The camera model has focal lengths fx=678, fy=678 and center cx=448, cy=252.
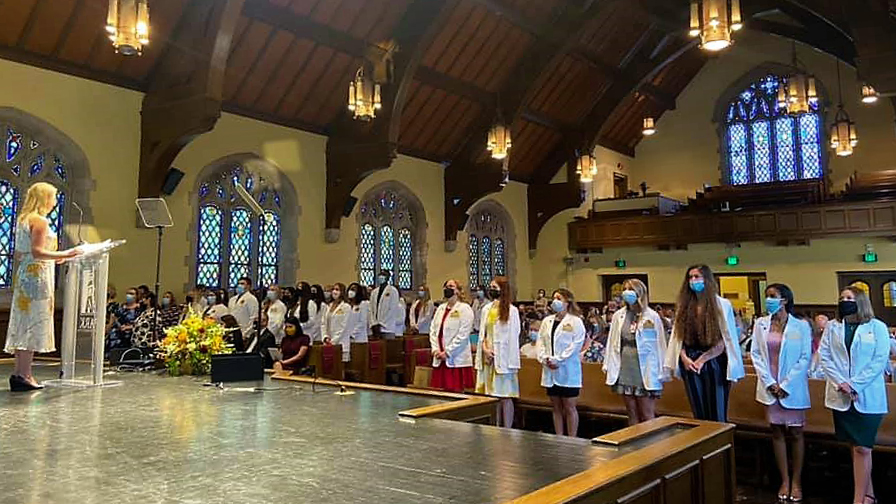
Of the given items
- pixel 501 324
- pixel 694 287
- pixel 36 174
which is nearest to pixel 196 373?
pixel 501 324

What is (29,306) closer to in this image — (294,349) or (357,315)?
(294,349)

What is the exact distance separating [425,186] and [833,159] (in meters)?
9.35

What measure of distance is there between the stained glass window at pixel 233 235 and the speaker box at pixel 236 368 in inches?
196

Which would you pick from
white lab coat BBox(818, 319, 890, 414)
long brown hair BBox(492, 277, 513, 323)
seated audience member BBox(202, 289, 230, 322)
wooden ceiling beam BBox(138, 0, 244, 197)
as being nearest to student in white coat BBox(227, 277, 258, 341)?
seated audience member BBox(202, 289, 230, 322)

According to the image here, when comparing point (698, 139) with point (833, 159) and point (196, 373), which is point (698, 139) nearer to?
point (833, 159)

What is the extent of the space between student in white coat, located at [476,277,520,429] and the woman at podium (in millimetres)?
2999

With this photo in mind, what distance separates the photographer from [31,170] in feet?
26.8

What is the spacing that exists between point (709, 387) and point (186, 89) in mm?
6947

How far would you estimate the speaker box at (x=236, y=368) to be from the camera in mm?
4562

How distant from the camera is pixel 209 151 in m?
9.66

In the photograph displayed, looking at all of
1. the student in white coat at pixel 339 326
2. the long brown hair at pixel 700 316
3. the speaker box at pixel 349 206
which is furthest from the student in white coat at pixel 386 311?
the long brown hair at pixel 700 316

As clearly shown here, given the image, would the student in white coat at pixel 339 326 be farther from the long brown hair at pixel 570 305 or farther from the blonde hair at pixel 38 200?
the blonde hair at pixel 38 200

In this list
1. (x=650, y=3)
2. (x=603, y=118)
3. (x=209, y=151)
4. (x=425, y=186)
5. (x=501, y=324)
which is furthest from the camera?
(x=603, y=118)

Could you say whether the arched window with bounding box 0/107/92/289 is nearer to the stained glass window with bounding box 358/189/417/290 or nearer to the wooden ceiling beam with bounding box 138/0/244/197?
the wooden ceiling beam with bounding box 138/0/244/197
